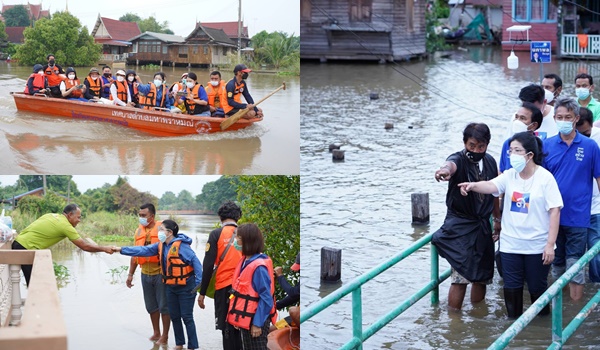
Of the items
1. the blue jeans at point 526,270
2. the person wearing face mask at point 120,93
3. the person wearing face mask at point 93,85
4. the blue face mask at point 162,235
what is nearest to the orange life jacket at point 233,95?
the person wearing face mask at point 120,93

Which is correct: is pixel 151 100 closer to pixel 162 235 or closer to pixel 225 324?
pixel 162 235

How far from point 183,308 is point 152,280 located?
1.12ft

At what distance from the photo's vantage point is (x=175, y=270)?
19.8 feet

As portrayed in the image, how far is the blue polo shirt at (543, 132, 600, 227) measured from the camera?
19.8 feet

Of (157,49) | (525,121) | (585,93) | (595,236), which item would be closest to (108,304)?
(157,49)

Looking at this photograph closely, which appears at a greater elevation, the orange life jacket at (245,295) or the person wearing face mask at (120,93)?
the person wearing face mask at (120,93)

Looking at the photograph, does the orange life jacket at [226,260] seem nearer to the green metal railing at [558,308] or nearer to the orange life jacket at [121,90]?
the orange life jacket at [121,90]

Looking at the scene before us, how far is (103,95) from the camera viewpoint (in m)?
6.67

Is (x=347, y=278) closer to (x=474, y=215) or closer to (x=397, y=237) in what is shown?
(x=397, y=237)

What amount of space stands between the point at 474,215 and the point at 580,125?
1226 millimetres

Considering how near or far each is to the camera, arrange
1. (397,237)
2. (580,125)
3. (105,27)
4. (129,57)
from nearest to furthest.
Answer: (105,27) < (129,57) < (580,125) < (397,237)

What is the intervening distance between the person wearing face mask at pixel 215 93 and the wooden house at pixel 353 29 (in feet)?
66.6

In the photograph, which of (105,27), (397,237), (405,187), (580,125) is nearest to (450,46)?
(405,187)

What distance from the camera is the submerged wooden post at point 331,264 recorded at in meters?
7.58
